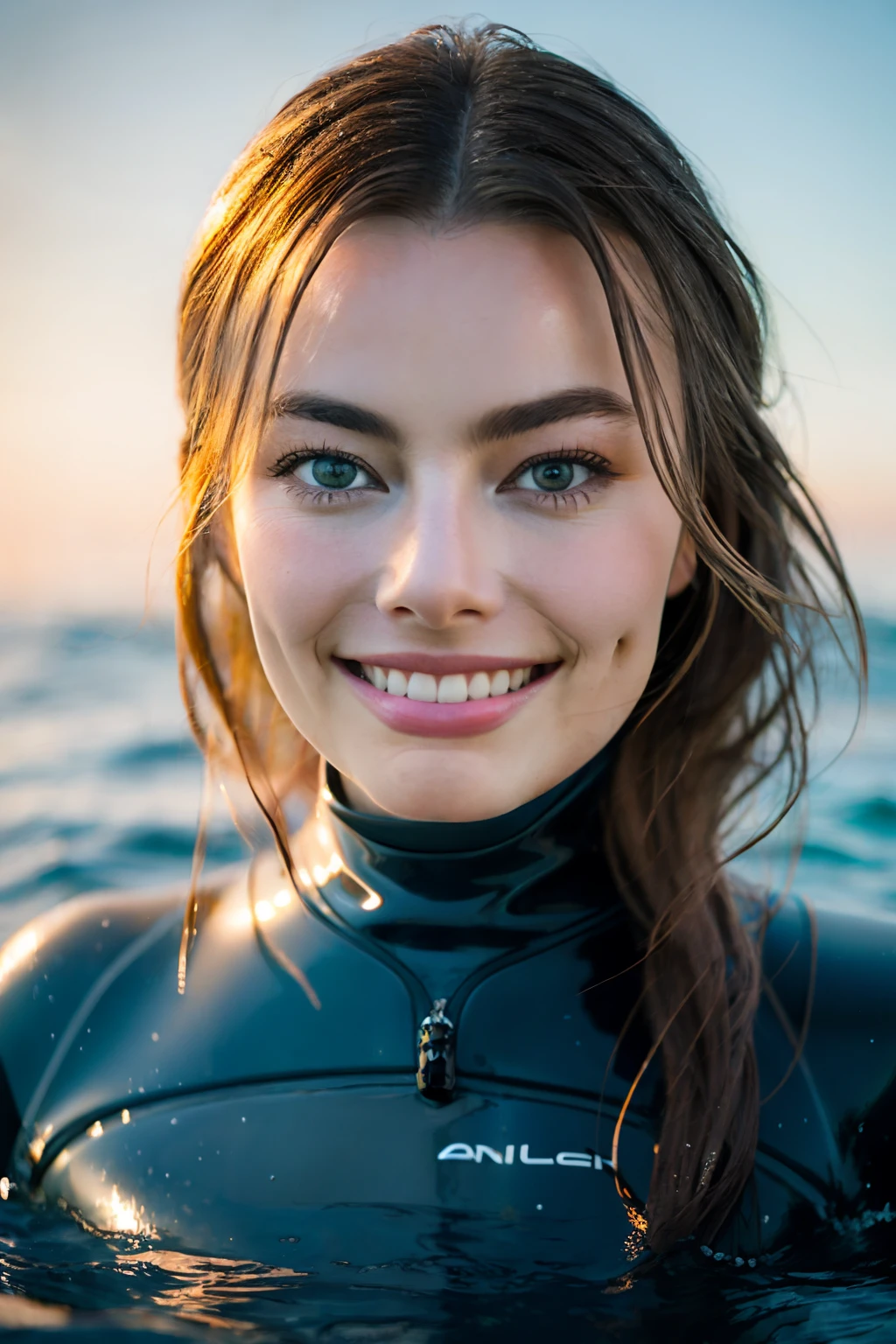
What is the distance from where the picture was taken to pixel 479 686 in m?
1.59

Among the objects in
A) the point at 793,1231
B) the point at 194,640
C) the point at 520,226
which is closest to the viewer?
the point at 520,226

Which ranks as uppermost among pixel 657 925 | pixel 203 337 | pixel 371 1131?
pixel 203 337

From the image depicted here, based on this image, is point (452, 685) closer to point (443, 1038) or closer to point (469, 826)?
point (469, 826)

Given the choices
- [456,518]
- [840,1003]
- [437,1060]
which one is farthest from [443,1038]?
[456,518]

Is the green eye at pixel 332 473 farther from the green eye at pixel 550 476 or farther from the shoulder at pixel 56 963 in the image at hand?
the shoulder at pixel 56 963

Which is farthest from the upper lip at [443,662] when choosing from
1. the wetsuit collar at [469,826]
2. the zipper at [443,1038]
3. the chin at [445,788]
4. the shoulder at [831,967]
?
the shoulder at [831,967]

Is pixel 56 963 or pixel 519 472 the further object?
pixel 56 963

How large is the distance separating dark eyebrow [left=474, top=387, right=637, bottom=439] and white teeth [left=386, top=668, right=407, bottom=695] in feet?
0.97

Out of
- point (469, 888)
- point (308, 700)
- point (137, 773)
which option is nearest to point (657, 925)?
point (469, 888)

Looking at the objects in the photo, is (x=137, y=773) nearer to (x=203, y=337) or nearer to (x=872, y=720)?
(x=872, y=720)

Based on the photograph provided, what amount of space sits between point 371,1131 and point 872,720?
4237mm

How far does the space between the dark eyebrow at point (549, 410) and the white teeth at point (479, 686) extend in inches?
10.8

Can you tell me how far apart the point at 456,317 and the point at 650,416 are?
0.27m

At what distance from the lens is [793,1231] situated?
5.38 feet
